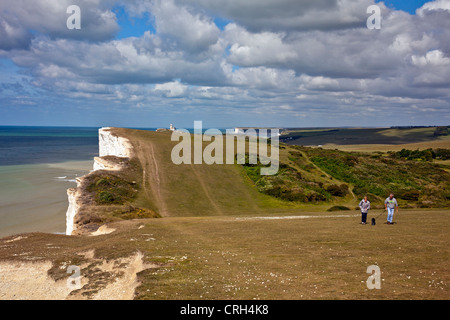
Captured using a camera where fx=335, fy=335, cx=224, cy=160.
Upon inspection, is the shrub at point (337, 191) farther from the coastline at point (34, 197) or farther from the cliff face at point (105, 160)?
the coastline at point (34, 197)

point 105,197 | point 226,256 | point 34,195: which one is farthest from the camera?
point 34,195

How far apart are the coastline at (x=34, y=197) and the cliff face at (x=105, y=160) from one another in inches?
269

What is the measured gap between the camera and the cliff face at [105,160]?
38441mm

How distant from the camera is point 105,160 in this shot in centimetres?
5325

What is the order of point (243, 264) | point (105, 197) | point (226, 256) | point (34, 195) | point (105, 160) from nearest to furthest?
point (243, 264), point (226, 256), point (105, 197), point (105, 160), point (34, 195)

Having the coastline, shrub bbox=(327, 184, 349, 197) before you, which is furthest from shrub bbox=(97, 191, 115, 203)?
shrub bbox=(327, 184, 349, 197)

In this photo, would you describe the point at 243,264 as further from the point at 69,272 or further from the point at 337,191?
the point at 337,191

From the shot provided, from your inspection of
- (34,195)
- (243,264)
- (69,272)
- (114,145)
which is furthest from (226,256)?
(34,195)

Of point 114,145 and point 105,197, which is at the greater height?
point 114,145

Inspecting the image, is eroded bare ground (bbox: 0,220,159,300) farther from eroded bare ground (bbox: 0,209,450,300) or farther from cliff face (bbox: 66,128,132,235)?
cliff face (bbox: 66,128,132,235)

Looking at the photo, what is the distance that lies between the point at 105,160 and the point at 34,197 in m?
19.3

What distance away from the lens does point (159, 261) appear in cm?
1647
